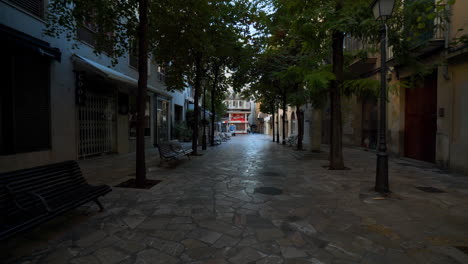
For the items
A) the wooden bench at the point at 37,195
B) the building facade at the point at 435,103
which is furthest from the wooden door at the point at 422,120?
the wooden bench at the point at 37,195

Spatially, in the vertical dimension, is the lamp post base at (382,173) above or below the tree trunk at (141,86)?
below

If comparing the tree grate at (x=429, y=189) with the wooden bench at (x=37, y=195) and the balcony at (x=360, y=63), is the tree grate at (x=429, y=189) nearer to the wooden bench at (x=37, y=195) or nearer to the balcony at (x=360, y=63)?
the wooden bench at (x=37, y=195)

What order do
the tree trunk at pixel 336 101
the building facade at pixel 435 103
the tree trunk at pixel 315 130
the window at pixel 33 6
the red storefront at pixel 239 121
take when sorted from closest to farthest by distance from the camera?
the window at pixel 33 6 < the building facade at pixel 435 103 < the tree trunk at pixel 336 101 < the tree trunk at pixel 315 130 < the red storefront at pixel 239 121

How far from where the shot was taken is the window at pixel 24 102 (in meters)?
7.00

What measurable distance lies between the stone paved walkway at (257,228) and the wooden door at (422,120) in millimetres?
4874

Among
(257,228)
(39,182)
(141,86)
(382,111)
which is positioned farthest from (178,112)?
(257,228)

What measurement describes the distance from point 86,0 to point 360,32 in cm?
691

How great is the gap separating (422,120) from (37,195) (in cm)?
1316

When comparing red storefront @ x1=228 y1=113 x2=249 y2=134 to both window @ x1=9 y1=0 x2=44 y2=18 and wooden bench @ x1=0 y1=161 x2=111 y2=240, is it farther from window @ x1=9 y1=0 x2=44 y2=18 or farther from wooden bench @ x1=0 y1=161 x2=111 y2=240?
wooden bench @ x1=0 y1=161 x2=111 y2=240

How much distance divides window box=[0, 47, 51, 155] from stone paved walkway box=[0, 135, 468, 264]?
4229mm

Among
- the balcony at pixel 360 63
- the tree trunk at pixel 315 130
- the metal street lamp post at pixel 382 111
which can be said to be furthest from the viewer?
the tree trunk at pixel 315 130

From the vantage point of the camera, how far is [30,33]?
25.0 ft

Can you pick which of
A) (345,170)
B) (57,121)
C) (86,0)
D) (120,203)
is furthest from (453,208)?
(57,121)

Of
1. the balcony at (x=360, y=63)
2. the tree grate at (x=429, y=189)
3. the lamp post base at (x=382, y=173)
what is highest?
the balcony at (x=360, y=63)
